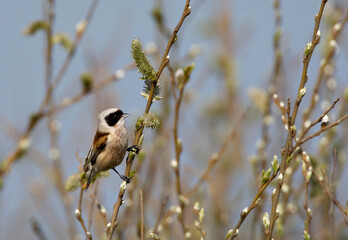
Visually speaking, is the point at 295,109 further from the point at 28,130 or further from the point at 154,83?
the point at 28,130

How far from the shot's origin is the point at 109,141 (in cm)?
373

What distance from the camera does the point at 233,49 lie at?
22.3ft

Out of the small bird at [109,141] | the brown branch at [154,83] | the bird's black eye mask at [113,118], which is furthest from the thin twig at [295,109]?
the bird's black eye mask at [113,118]

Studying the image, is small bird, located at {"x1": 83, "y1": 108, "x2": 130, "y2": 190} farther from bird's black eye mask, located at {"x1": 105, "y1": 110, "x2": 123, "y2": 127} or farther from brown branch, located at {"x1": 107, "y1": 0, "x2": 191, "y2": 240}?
brown branch, located at {"x1": 107, "y1": 0, "x2": 191, "y2": 240}

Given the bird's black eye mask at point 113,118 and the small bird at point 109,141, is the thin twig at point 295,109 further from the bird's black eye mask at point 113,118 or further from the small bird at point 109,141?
the bird's black eye mask at point 113,118

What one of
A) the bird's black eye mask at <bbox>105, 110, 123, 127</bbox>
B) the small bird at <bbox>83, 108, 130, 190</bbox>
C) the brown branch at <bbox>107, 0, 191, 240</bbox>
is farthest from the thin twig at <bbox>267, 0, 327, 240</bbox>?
the bird's black eye mask at <bbox>105, 110, 123, 127</bbox>

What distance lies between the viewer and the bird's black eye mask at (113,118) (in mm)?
3761

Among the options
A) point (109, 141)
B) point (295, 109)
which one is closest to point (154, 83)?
point (295, 109)

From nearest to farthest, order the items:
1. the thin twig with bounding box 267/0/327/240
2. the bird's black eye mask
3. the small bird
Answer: the thin twig with bounding box 267/0/327/240
the small bird
the bird's black eye mask

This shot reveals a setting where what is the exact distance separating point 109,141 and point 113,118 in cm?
17

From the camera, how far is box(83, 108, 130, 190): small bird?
3.64 meters

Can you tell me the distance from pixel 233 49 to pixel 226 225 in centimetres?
301

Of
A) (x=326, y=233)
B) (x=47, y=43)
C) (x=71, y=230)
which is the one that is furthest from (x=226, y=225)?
(x=47, y=43)

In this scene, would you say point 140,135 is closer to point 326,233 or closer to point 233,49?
point 326,233
